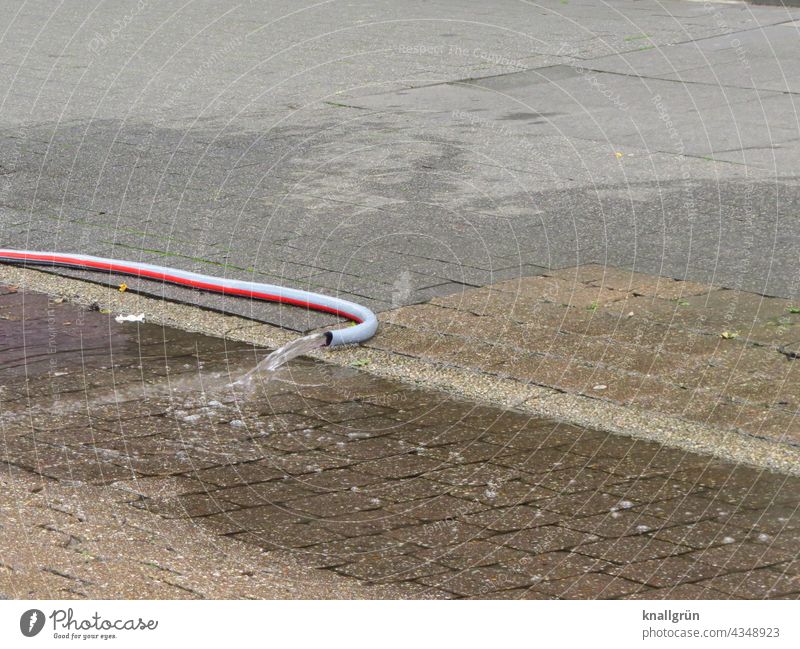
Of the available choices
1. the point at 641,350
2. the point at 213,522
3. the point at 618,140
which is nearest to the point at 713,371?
the point at 641,350

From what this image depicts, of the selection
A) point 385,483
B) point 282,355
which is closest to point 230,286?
point 282,355

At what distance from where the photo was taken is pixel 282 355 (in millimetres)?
5402

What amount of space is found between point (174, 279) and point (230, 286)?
0.38 metres

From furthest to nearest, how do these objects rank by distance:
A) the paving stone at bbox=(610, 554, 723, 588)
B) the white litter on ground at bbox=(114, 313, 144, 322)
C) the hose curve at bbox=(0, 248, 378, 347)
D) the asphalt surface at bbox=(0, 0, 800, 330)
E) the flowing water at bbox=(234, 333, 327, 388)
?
the asphalt surface at bbox=(0, 0, 800, 330) → the white litter on ground at bbox=(114, 313, 144, 322) → the hose curve at bbox=(0, 248, 378, 347) → the flowing water at bbox=(234, 333, 327, 388) → the paving stone at bbox=(610, 554, 723, 588)

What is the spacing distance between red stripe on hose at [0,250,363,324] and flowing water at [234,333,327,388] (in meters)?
0.27

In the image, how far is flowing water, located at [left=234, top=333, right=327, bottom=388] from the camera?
519 centimetres

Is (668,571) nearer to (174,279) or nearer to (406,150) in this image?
(174,279)

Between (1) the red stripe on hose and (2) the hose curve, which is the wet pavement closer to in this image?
(2) the hose curve

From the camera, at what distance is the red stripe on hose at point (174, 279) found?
5949 mm

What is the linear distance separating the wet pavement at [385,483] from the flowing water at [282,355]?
0.21 ft

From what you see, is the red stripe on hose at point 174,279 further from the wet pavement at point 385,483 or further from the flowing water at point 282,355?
the wet pavement at point 385,483

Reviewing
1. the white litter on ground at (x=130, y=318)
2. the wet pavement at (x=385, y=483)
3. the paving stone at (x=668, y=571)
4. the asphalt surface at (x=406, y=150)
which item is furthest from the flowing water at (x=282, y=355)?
the paving stone at (x=668, y=571)

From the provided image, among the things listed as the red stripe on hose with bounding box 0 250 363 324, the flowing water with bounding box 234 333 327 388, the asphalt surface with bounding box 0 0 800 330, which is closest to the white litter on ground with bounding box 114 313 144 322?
the asphalt surface with bounding box 0 0 800 330
